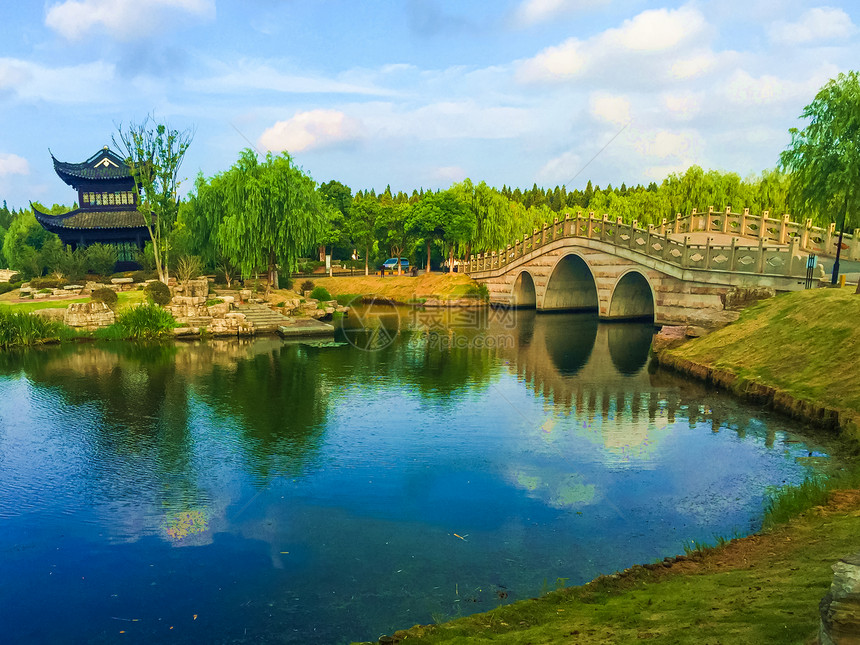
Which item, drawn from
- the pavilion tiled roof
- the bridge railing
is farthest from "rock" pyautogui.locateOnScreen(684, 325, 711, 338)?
the pavilion tiled roof

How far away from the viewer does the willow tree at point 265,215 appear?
43625 mm

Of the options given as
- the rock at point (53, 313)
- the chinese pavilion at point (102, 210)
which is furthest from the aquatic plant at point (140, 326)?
the chinese pavilion at point (102, 210)

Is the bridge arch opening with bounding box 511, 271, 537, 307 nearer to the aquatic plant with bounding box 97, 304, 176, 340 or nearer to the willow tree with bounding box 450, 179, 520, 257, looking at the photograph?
the willow tree with bounding box 450, 179, 520, 257

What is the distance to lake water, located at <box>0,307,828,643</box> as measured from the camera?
909cm

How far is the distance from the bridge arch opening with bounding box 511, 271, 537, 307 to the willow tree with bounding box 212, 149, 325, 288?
1872 cm

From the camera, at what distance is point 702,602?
7.02 m

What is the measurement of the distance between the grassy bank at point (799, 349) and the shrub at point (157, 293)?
32761 millimetres

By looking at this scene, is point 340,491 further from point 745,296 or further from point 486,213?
point 486,213

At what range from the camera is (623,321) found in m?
42.9

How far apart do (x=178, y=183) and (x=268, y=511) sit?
42.2 metres

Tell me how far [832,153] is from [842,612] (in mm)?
34262

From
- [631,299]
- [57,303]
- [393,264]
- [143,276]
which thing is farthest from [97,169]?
[631,299]

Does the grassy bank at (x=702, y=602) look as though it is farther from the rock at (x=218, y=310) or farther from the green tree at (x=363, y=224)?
the green tree at (x=363, y=224)

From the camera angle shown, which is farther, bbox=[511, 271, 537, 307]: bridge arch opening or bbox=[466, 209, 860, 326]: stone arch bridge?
bbox=[511, 271, 537, 307]: bridge arch opening
